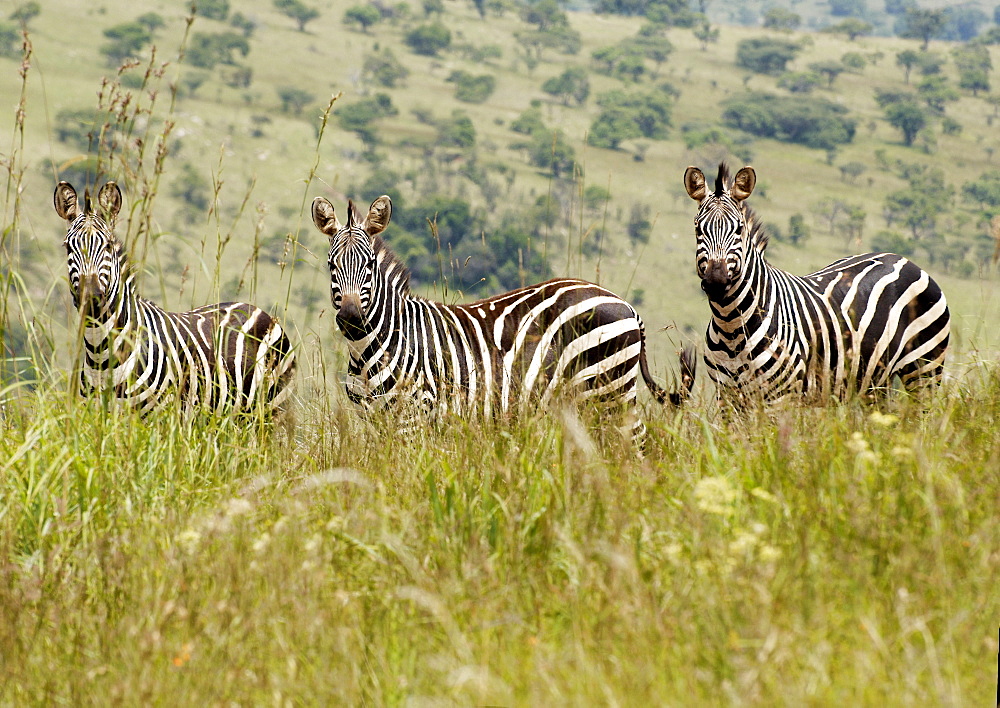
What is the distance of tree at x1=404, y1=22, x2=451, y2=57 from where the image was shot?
6959 inches

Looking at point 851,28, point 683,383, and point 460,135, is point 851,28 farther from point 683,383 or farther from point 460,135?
point 683,383

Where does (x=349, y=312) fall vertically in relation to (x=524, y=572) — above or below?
above

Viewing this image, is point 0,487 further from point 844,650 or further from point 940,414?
point 940,414

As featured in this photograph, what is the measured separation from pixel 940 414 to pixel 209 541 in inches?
119

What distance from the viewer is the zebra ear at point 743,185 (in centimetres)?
623

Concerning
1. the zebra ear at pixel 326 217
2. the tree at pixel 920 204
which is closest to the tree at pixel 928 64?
the tree at pixel 920 204

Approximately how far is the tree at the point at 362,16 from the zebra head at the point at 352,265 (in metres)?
184

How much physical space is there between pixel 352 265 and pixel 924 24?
20363 cm

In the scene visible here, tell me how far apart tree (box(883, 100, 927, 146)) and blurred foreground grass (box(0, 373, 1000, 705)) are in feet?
495

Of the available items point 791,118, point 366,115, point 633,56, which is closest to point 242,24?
point 366,115

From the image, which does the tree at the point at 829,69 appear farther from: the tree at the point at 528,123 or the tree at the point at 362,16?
the tree at the point at 362,16

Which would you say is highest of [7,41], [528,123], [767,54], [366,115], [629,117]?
[767,54]

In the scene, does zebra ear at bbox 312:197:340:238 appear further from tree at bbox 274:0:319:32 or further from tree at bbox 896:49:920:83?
tree at bbox 896:49:920:83

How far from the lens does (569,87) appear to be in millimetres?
166125
